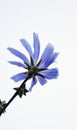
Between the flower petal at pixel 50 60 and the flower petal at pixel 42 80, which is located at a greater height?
the flower petal at pixel 50 60

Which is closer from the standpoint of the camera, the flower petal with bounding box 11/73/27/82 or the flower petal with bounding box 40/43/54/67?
the flower petal with bounding box 11/73/27/82

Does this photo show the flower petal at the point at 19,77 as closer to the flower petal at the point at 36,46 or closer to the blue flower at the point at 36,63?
the blue flower at the point at 36,63

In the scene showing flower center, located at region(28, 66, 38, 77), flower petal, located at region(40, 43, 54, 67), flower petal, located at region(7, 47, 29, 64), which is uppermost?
flower petal, located at region(40, 43, 54, 67)

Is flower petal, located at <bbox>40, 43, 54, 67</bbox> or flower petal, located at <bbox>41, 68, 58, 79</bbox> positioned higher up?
flower petal, located at <bbox>40, 43, 54, 67</bbox>

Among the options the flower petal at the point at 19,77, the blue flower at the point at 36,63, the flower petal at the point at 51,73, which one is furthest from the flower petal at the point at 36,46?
the flower petal at the point at 19,77

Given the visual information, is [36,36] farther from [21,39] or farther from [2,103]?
[2,103]

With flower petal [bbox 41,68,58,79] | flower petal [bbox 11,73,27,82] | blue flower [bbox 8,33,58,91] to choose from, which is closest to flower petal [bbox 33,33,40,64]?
blue flower [bbox 8,33,58,91]

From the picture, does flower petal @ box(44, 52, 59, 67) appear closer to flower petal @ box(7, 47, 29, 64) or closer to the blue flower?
the blue flower

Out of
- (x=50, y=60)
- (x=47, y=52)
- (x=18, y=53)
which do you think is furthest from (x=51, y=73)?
(x=18, y=53)

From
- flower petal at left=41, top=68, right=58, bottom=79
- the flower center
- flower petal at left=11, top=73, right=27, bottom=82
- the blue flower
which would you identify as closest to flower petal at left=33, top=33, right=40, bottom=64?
the blue flower

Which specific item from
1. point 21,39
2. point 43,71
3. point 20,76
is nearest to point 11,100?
point 20,76
